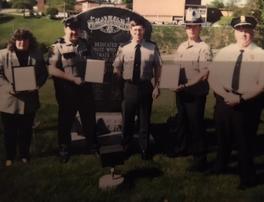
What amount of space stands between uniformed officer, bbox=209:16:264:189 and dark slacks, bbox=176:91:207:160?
Result: 67cm

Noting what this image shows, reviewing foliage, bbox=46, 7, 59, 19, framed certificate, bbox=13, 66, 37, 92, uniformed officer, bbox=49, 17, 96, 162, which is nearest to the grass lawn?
uniformed officer, bbox=49, 17, 96, 162

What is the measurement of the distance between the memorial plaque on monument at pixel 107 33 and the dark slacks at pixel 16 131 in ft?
6.14

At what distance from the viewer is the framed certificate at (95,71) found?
6.70 metres

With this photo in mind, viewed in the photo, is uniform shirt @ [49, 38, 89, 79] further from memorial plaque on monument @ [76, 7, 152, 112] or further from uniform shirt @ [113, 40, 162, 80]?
memorial plaque on monument @ [76, 7, 152, 112]

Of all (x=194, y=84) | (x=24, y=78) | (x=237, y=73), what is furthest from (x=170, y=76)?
(x=24, y=78)

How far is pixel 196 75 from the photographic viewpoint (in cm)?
689

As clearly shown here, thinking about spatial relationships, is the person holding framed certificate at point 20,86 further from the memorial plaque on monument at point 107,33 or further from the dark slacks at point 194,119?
the dark slacks at point 194,119

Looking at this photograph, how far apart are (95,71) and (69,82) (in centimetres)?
51

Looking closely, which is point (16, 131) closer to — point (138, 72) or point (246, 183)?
point (138, 72)

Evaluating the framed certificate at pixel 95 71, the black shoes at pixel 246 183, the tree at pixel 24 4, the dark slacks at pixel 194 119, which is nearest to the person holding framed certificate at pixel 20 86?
the framed certificate at pixel 95 71

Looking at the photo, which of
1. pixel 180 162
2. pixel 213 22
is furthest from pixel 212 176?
pixel 213 22

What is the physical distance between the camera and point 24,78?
6.45 meters

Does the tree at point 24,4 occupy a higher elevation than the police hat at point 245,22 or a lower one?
lower

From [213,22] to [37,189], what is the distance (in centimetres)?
780
